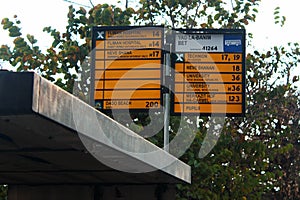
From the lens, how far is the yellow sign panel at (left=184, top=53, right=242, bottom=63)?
1186cm

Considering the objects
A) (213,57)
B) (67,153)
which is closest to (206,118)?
(213,57)

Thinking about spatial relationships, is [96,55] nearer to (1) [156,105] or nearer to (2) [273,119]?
(1) [156,105]

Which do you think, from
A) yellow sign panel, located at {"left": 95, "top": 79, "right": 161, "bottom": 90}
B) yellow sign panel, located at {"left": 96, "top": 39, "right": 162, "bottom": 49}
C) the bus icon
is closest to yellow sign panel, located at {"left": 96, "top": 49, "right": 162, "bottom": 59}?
yellow sign panel, located at {"left": 96, "top": 39, "right": 162, "bottom": 49}

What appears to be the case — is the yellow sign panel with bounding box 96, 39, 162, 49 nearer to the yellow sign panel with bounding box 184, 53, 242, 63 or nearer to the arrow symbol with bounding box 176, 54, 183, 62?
the arrow symbol with bounding box 176, 54, 183, 62

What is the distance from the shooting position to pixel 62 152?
6.88 metres

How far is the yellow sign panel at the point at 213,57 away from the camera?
11859 millimetres

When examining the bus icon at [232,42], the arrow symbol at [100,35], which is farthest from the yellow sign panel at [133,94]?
the bus icon at [232,42]

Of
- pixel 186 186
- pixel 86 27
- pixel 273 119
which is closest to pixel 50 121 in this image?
pixel 186 186

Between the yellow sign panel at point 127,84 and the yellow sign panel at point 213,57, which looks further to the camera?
the yellow sign panel at point 213,57

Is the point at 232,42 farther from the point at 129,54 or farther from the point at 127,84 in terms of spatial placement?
the point at 127,84

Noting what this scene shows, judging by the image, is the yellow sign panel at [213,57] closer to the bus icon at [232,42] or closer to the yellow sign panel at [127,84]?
the bus icon at [232,42]

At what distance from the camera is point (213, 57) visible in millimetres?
11945

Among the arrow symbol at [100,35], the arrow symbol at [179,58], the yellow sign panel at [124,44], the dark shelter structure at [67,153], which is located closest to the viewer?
the dark shelter structure at [67,153]

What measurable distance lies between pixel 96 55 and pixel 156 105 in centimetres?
139
